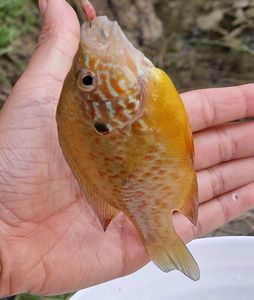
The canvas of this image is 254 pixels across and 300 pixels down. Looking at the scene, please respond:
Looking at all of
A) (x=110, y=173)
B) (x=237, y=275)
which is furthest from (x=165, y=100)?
(x=237, y=275)

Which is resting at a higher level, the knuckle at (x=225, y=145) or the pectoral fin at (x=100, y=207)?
the pectoral fin at (x=100, y=207)

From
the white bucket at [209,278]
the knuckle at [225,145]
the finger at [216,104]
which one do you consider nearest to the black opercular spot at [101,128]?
the finger at [216,104]

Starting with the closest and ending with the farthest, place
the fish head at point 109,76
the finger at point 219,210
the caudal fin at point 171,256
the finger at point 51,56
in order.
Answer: the fish head at point 109,76 < the caudal fin at point 171,256 < the finger at point 51,56 < the finger at point 219,210

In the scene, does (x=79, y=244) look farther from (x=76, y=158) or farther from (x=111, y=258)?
(x=76, y=158)

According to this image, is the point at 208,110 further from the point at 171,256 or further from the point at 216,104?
the point at 171,256

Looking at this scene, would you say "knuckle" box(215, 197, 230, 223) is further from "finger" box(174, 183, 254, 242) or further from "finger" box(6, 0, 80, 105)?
"finger" box(6, 0, 80, 105)

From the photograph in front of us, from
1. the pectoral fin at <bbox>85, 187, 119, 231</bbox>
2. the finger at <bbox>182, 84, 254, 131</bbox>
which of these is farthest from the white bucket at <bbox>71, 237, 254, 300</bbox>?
the pectoral fin at <bbox>85, 187, 119, 231</bbox>

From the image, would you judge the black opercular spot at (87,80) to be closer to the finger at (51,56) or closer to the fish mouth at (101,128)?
the fish mouth at (101,128)
